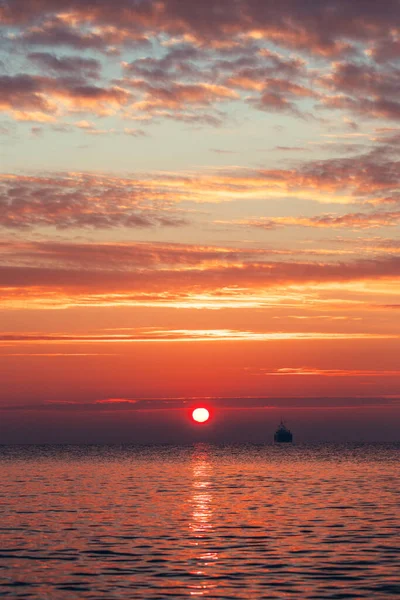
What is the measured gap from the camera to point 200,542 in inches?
2041

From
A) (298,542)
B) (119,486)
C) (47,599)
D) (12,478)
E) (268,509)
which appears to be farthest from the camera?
(12,478)

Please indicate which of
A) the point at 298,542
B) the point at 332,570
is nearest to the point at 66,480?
the point at 298,542

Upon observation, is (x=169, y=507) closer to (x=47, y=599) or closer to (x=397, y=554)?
(x=397, y=554)

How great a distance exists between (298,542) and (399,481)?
59.6 meters

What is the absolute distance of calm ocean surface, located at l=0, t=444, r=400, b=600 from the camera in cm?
3819

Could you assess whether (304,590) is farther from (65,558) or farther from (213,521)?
(213,521)

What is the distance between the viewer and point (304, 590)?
36969mm

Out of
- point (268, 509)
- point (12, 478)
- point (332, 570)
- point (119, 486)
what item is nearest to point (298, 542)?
point (332, 570)

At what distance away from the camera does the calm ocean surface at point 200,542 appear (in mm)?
38188

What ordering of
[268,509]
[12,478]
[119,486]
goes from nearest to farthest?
1. [268,509]
2. [119,486]
3. [12,478]

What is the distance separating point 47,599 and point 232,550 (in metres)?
15.2

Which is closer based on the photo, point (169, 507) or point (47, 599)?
point (47, 599)

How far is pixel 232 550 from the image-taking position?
159 feet

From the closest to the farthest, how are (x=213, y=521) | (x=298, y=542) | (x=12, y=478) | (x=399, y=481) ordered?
(x=298, y=542), (x=213, y=521), (x=399, y=481), (x=12, y=478)
